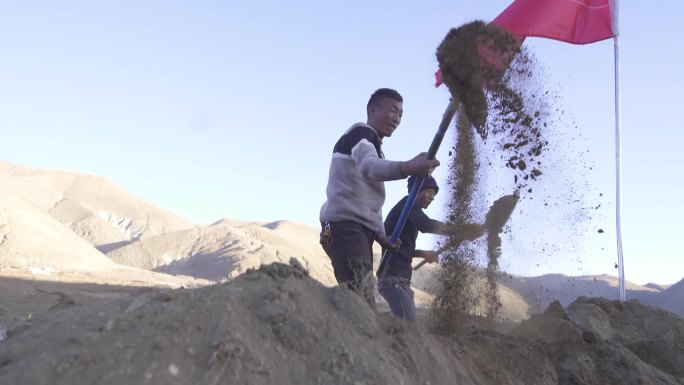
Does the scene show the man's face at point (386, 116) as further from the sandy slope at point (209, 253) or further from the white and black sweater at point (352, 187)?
the sandy slope at point (209, 253)

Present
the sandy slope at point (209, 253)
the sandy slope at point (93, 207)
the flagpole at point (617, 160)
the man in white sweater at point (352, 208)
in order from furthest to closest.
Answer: the sandy slope at point (93, 207) < the sandy slope at point (209, 253) < the flagpole at point (617, 160) < the man in white sweater at point (352, 208)

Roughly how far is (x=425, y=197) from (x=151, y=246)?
31.0m

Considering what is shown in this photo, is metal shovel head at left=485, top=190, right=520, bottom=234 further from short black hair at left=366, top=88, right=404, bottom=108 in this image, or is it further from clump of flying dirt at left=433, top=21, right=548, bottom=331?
short black hair at left=366, top=88, right=404, bottom=108

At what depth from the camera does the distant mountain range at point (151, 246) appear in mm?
16828

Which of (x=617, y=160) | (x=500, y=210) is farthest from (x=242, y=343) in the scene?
(x=617, y=160)

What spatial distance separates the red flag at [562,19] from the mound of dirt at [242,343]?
5520 millimetres

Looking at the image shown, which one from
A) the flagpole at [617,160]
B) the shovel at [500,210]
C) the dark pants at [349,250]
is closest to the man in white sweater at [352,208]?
the dark pants at [349,250]

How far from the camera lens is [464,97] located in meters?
3.65

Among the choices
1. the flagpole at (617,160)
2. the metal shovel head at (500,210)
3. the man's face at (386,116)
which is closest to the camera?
the man's face at (386,116)

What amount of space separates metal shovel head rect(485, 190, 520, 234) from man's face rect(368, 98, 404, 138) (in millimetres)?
1788

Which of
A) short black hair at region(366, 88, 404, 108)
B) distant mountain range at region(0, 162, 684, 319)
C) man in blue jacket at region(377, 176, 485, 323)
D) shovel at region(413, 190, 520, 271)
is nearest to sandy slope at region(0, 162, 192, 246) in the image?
distant mountain range at region(0, 162, 684, 319)

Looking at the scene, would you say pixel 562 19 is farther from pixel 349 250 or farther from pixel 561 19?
pixel 349 250

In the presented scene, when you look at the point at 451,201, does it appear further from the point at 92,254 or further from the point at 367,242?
the point at 92,254

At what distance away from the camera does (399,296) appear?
3.43 metres
